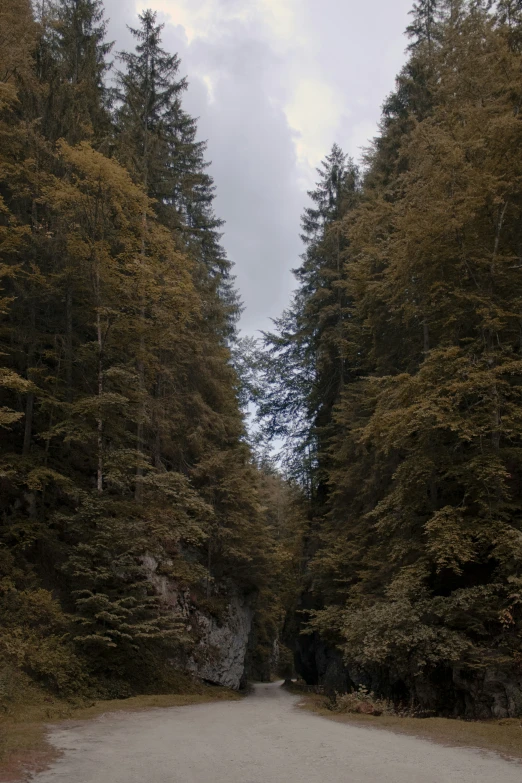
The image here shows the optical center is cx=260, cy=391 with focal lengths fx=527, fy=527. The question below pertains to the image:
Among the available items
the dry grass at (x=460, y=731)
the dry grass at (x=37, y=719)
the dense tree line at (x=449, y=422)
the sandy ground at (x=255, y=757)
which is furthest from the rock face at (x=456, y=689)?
the dry grass at (x=37, y=719)

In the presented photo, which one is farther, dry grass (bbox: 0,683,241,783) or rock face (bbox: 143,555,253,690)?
rock face (bbox: 143,555,253,690)

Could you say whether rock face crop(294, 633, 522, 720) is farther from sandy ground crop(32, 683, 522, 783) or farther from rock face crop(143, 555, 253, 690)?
rock face crop(143, 555, 253, 690)

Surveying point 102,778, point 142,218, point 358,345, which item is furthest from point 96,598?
point 358,345

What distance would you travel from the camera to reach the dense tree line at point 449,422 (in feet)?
37.1

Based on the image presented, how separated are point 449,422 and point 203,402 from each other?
11.5 meters

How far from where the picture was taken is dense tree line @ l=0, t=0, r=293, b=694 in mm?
12695

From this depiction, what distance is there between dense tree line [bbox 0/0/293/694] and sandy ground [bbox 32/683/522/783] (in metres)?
3.72

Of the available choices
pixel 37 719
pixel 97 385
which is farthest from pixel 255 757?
pixel 97 385

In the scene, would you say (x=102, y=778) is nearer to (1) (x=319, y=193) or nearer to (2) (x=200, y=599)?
(2) (x=200, y=599)

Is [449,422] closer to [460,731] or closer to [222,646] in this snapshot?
[460,731]

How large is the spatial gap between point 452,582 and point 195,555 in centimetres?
1046

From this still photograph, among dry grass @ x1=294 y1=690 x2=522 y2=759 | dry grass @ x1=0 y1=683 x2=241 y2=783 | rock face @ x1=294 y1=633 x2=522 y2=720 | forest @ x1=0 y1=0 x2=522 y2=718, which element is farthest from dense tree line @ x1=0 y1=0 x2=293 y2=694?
rock face @ x1=294 y1=633 x2=522 y2=720

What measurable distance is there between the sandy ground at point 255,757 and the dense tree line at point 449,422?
405 centimetres

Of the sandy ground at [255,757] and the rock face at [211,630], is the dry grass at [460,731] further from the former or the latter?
the rock face at [211,630]
